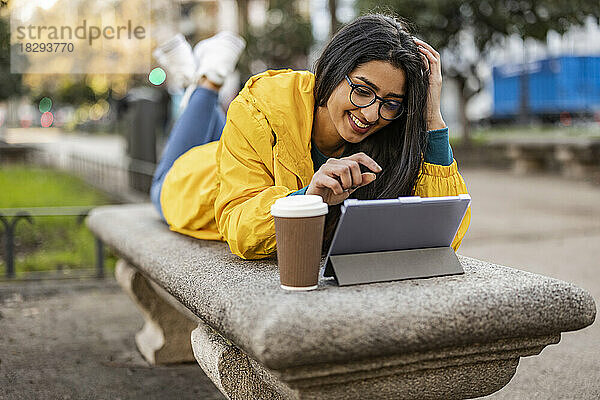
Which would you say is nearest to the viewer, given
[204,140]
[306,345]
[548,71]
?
[306,345]

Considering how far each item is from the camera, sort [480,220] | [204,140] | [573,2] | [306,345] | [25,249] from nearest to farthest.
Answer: [306,345], [204,140], [25,249], [480,220], [573,2]

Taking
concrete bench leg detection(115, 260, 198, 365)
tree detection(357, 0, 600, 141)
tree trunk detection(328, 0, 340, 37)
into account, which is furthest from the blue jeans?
tree detection(357, 0, 600, 141)

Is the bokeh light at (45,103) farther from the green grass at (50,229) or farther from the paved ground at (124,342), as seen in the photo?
the paved ground at (124,342)

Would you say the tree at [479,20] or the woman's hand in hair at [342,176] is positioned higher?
the tree at [479,20]

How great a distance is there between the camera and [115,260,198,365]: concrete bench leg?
3.75 m

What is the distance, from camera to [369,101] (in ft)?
7.55

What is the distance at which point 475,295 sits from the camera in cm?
180

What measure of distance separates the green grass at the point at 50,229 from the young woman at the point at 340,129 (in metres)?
3.76

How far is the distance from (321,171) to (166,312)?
2.08m

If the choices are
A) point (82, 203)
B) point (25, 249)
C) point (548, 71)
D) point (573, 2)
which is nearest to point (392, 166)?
point (25, 249)

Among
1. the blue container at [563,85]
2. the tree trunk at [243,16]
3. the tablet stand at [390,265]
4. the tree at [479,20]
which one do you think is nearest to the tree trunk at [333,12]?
the tree at [479,20]

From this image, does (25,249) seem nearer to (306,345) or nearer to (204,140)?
(204,140)

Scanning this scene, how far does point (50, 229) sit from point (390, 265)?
21.8 feet

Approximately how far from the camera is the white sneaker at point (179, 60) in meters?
4.24
